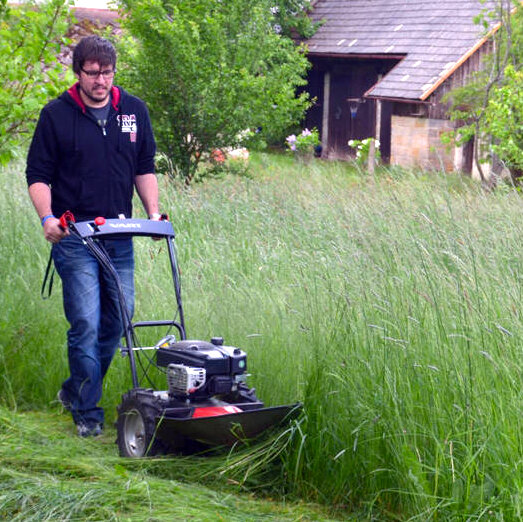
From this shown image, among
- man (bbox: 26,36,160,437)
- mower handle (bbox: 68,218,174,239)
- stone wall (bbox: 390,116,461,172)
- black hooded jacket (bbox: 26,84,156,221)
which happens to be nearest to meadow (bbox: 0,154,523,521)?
man (bbox: 26,36,160,437)

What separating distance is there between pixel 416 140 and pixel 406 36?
14.9ft

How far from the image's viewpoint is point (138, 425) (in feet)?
16.1

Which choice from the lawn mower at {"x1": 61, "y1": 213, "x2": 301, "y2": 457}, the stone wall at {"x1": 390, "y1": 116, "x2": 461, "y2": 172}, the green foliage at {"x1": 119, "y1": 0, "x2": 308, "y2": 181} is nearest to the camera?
the lawn mower at {"x1": 61, "y1": 213, "x2": 301, "y2": 457}

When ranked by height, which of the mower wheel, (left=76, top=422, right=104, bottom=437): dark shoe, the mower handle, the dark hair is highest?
the dark hair

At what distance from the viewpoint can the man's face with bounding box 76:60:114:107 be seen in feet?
17.5

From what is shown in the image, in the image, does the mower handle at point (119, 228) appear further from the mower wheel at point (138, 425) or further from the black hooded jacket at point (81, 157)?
the mower wheel at point (138, 425)

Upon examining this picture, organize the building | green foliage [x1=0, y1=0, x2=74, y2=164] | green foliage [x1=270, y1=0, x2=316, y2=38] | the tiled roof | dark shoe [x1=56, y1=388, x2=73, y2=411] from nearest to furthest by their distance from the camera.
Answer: dark shoe [x1=56, y1=388, x2=73, y2=411] → green foliage [x1=0, y1=0, x2=74, y2=164] → the building → the tiled roof → green foliage [x1=270, y1=0, x2=316, y2=38]

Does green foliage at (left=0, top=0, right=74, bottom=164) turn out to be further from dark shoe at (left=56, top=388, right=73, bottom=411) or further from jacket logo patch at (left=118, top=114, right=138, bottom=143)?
dark shoe at (left=56, top=388, right=73, bottom=411)

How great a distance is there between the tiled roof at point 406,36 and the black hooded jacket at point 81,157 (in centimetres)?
2074

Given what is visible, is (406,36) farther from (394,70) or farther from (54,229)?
(54,229)

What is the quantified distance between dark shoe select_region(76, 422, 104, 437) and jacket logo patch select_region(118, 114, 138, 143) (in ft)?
5.07

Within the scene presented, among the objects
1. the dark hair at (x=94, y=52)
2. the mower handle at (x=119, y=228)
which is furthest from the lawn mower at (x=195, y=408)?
the dark hair at (x=94, y=52)

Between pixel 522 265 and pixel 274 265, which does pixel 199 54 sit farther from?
pixel 522 265

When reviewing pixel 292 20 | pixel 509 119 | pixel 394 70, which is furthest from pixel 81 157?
pixel 292 20
